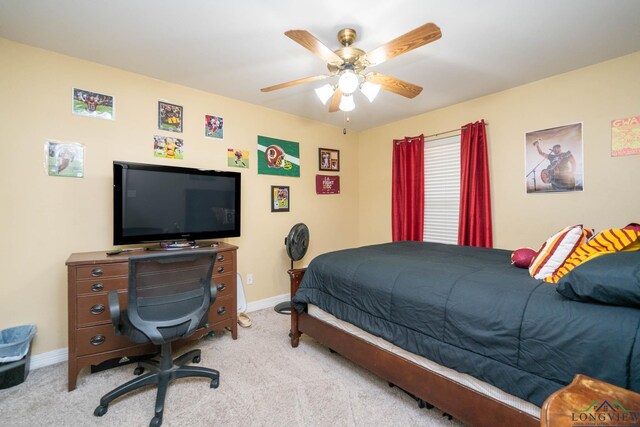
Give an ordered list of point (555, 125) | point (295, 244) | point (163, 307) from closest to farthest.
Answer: point (163, 307)
point (555, 125)
point (295, 244)

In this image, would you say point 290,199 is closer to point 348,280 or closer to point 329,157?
point 329,157

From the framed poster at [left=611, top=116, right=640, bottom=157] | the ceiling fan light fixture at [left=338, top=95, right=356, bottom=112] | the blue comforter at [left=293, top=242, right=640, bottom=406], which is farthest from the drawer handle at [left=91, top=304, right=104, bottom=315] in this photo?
the framed poster at [left=611, top=116, right=640, bottom=157]

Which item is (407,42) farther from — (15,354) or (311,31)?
(15,354)

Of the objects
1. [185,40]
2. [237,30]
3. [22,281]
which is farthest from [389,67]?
[22,281]

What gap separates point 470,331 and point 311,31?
6.87ft

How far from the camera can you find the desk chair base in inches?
65.3

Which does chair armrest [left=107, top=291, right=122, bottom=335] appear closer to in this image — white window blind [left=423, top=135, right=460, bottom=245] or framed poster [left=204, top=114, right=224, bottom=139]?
framed poster [left=204, top=114, right=224, bottom=139]

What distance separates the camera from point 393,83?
2096 mm

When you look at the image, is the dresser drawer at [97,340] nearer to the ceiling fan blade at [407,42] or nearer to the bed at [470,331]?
the bed at [470,331]

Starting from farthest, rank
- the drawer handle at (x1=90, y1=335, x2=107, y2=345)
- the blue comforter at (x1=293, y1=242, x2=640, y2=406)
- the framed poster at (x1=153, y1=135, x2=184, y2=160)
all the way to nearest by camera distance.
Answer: the framed poster at (x1=153, y1=135, x2=184, y2=160), the drawer handle at (x1=90, y1=335, x2=107, y2=345), the blue comforter at (x1=293, y1=242, x2=640, y2=406)

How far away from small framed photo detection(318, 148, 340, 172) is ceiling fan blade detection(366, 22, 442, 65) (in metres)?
2.17

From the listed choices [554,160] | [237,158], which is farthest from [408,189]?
[237,158]

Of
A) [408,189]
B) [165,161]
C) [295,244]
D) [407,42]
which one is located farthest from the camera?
[408,189]

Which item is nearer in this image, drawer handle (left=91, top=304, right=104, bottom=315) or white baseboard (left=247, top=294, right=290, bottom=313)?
drawer handle (left=91, top=304, right=104, bottom=315)
